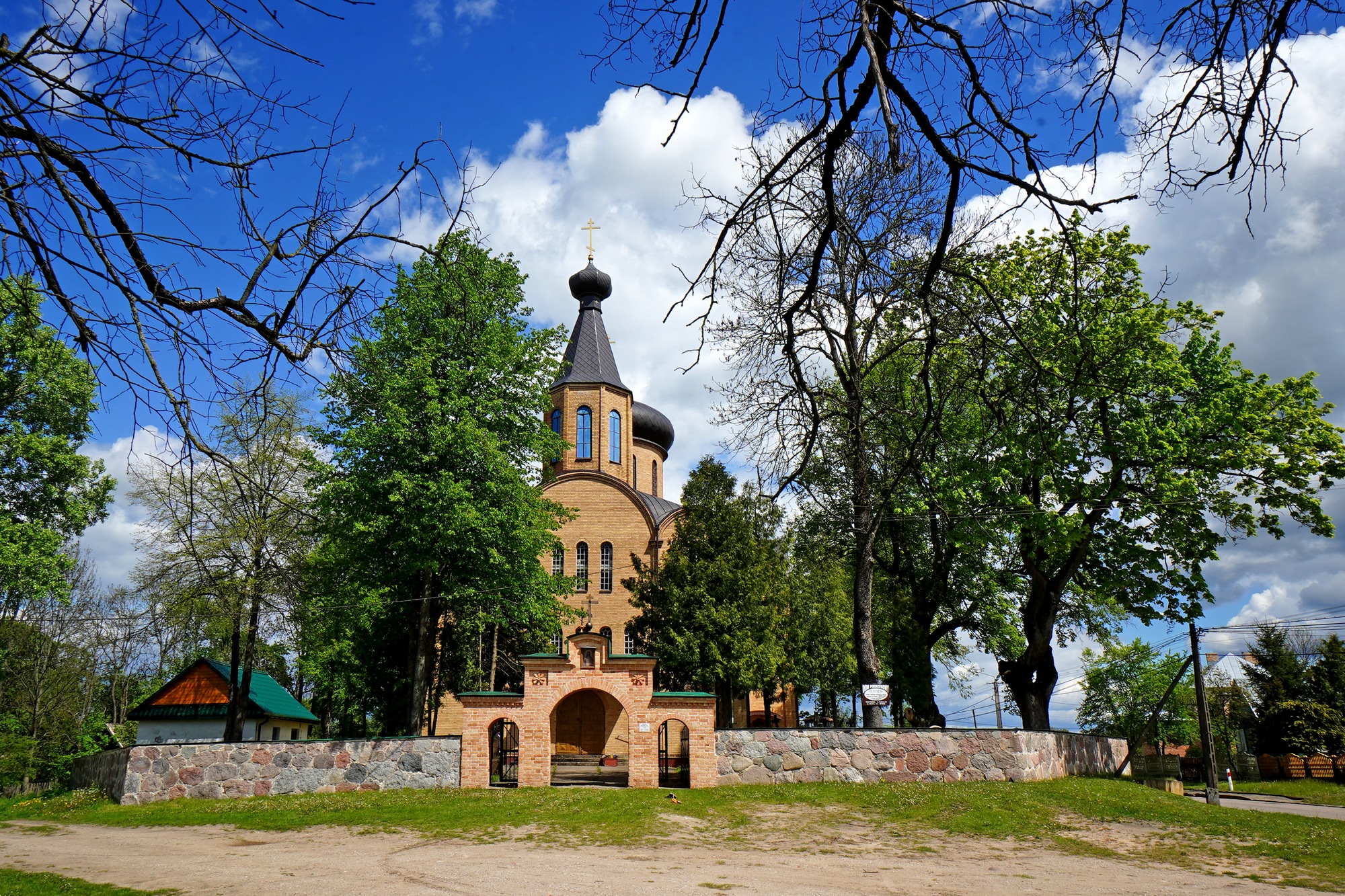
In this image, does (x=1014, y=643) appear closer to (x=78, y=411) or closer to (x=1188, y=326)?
(x=1188, y=326)

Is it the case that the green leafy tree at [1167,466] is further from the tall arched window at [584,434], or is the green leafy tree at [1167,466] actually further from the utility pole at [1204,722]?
the tall arched window at [584,434]

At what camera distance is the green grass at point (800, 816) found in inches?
467

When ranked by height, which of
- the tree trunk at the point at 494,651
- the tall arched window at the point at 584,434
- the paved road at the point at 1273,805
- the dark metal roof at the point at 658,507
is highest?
the tall arched window at the point at 584,434

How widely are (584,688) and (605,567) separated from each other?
17399 mm

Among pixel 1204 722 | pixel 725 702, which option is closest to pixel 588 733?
pixel 725 702

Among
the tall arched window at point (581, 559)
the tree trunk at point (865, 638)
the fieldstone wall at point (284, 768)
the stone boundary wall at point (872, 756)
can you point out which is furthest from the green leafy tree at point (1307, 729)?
the fieldstone wall at point (284, 768)

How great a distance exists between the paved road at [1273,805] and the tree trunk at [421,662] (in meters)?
17.0

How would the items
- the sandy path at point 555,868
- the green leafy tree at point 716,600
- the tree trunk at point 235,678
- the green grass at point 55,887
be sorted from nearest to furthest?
the green grass at point 55,887 → the sandy path at point 555,868 → the tree trunk at point 235,678 → the green leafy tree at point 716,600

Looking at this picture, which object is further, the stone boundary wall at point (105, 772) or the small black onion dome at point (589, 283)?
the small black onion dome at point (589, 283)

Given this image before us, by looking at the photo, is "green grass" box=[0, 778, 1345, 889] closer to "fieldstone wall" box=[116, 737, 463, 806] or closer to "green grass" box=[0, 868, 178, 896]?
"fieldstone wall" box=[116, 737, 463, 806]

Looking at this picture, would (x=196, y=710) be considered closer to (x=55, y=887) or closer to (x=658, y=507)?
(x=658, y=507)

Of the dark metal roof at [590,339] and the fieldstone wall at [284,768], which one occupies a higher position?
the dark metal roof at [590,339]

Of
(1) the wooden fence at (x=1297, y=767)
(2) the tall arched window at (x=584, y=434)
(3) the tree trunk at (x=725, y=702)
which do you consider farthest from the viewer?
(2) the tall arched window at (x=584, y=434)

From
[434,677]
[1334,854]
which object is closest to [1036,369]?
[1334,854]
